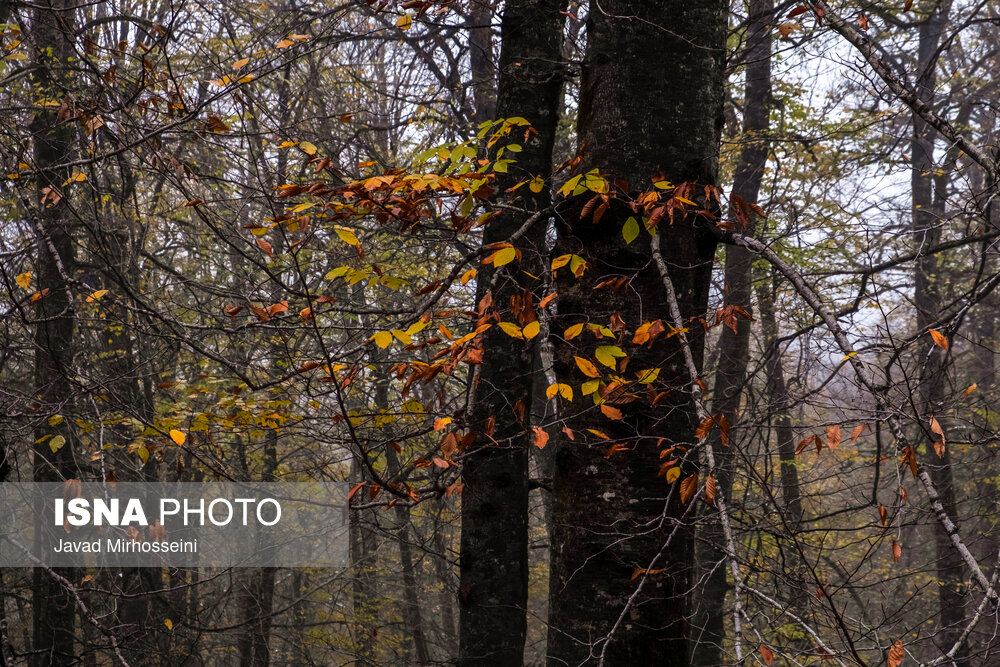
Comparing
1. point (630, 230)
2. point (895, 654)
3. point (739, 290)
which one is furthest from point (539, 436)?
point (739, 290)

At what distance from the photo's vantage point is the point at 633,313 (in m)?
2.53

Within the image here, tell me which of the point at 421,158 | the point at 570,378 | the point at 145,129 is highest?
the point at 145,129

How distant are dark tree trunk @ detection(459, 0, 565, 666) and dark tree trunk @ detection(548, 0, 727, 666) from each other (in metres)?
1.63

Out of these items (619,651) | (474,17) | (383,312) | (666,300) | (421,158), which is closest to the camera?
(619,651)

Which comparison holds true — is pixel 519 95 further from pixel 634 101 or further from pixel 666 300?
pixel 666 300

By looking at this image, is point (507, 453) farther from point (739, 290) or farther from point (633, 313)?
point (739, 290)

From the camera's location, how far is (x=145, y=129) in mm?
4688

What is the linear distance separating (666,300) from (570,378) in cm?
44

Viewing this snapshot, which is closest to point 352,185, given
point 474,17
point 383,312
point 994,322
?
point 383,312

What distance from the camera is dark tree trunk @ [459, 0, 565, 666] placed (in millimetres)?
4438

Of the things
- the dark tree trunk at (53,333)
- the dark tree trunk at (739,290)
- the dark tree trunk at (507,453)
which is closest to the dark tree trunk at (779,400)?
the dark tree trunk at (739,290)
